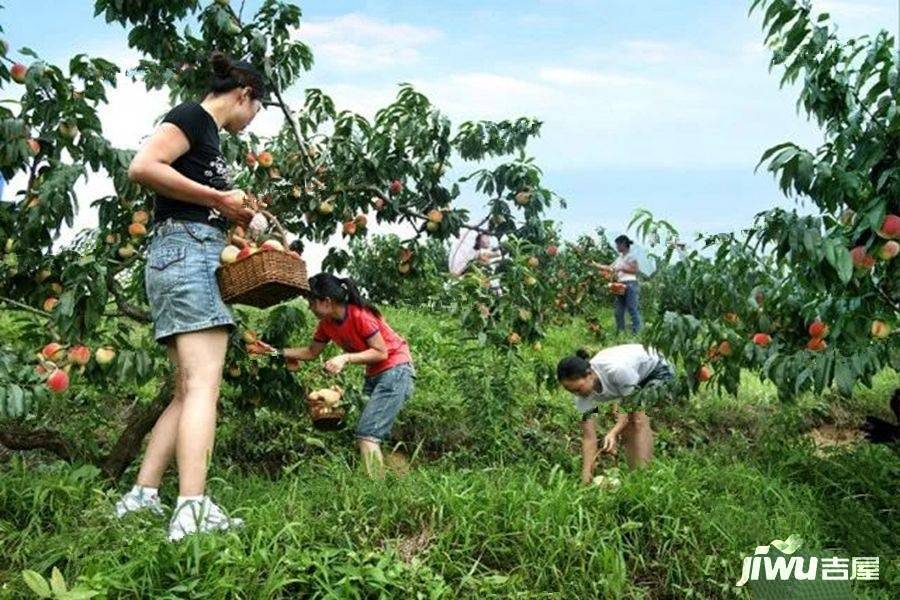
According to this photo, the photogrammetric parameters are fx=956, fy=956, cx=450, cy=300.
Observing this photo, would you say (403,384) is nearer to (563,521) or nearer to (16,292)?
(563,521)

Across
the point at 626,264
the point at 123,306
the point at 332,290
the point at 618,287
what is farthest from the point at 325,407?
the point at 626,264

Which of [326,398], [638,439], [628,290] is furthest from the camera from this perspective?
[628,290]

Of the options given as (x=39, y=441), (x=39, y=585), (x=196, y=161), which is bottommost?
(x=39, y=585)

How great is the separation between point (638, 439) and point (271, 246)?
2.42m

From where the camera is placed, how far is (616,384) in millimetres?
4746

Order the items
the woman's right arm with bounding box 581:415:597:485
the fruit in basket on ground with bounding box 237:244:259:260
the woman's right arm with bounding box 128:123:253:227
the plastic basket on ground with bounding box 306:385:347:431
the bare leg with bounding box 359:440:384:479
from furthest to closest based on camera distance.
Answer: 1. the woman's right arm with bounding box 581:415:597:485
2. the plastic basket on ground with bounding box 306:385:347:431
3. the bare leg with bounding box 359:440:384:479
4. the fruit in basket on ground with bounding box 237:244:259:260
5. the woman's right arm with bounding box 128:123:253:227

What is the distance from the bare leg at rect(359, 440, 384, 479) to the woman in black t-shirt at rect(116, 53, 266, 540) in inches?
29.7

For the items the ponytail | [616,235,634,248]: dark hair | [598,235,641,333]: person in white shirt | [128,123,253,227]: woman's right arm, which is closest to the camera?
[128,123,253,227]: woman's right arm

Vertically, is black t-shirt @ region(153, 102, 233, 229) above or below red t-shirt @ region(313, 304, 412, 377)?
above

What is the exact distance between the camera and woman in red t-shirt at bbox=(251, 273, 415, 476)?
14.2ft

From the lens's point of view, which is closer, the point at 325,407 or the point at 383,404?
the point at 325,407

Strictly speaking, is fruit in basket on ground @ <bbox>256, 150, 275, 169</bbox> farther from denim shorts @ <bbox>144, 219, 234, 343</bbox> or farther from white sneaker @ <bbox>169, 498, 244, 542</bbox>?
white sneaker @ <bbox>169, 498, 244, 542</bbox>

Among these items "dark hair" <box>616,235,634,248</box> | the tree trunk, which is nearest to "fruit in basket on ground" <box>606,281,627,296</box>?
"dark hair" <box>616,235,634,248</box>

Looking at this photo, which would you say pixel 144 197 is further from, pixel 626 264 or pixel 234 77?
pixel 626 264
